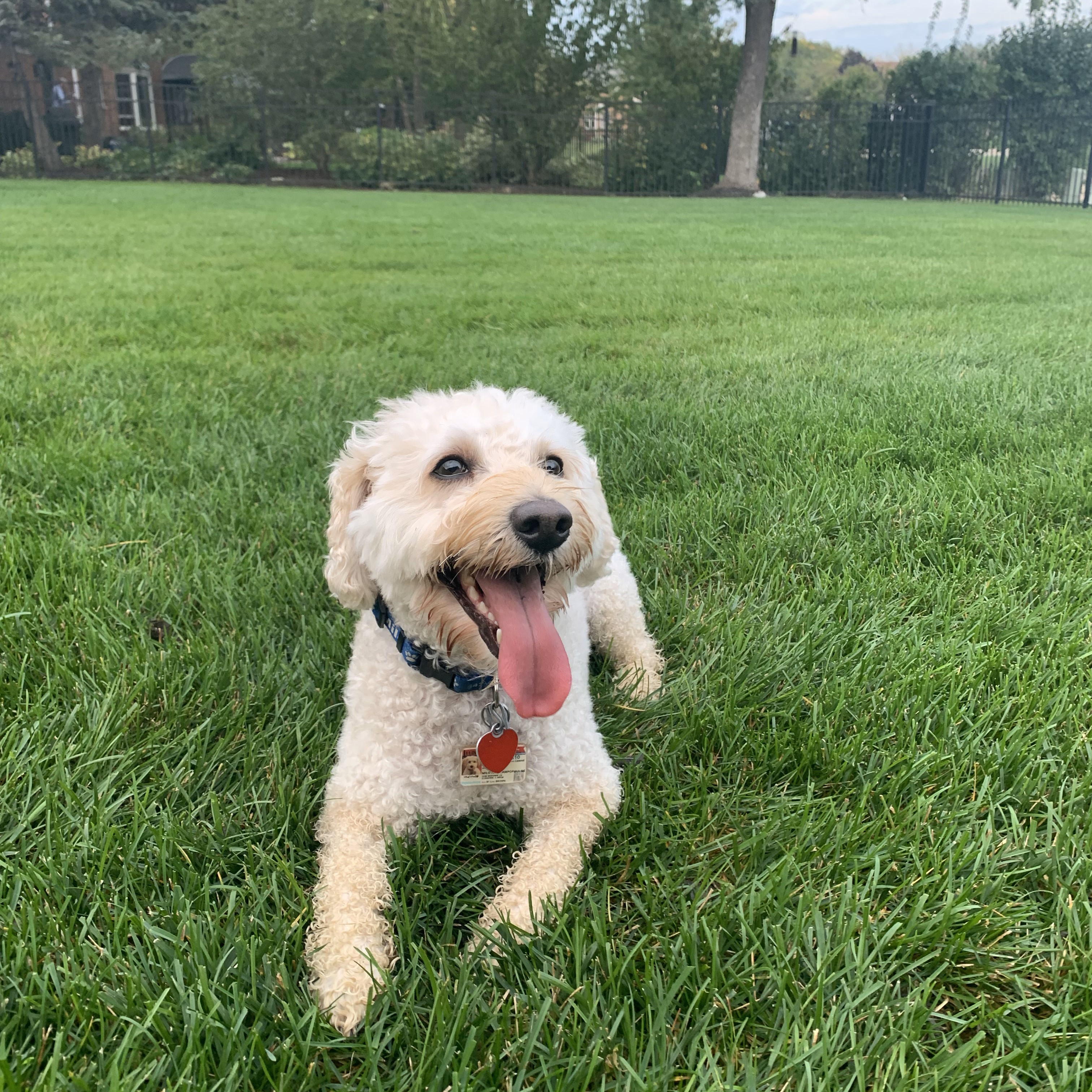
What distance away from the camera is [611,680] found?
2695mm

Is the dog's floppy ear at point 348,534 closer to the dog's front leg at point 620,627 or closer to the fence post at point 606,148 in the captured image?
the dog's front leg at point 620,627

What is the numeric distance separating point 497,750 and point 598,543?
564mm

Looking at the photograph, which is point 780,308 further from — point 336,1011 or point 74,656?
point 336,1011

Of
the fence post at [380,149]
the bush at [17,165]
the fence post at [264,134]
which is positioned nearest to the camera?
the bush at [17,165]

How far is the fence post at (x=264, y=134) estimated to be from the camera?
3002cm

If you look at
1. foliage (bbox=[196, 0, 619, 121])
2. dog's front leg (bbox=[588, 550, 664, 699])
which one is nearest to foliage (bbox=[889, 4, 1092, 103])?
foliage (bbox=[196, 0, 619, 121])

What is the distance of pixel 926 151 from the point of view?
28969mm

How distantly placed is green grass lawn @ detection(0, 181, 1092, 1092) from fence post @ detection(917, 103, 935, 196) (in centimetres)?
2762

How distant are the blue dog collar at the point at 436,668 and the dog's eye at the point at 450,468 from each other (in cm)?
39

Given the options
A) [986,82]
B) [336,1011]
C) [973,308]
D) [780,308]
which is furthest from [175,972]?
[986,82]

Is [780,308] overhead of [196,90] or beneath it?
beneath

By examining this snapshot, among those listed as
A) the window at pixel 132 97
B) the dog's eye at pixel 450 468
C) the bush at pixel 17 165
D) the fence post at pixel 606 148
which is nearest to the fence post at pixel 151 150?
the bush at pixel 17 165

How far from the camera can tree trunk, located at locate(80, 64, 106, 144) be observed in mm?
31844

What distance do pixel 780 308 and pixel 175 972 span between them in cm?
725
